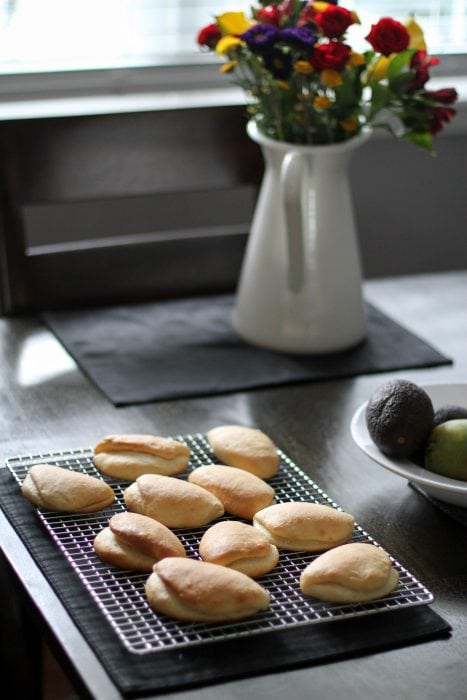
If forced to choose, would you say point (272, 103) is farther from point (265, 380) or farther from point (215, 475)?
point (215, 475)

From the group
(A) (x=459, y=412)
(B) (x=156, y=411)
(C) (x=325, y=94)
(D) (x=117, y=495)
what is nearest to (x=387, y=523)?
(A) (x=459, y=412)

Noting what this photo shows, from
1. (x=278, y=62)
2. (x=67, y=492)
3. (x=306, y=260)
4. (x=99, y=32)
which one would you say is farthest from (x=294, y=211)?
(x=99, y=32)

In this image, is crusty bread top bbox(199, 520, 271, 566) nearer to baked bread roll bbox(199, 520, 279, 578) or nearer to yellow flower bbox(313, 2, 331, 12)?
baked bread roll bbox(199, 520, 279, 578)

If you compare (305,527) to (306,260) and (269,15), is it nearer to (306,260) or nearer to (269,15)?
(306,260)

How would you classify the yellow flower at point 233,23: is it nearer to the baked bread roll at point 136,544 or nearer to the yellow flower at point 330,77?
the yellow flower at point 330,77

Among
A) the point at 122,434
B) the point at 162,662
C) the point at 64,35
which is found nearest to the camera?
the point at 162,662

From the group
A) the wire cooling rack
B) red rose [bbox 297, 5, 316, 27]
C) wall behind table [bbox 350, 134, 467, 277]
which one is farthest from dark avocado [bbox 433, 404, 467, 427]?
wall behind table [bbox 350, 134, 467, 277]
